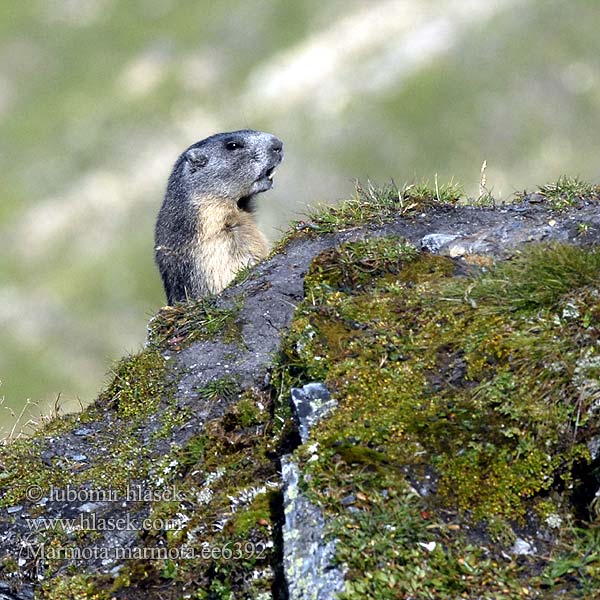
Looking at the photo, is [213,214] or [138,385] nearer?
[138,385]

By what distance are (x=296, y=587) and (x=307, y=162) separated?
122 m

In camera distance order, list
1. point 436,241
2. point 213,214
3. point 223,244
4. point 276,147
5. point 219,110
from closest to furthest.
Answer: point 436,241 → point 223,244 → point 213,214 → point 276,147 → point 219,110

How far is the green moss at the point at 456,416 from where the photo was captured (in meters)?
5.71

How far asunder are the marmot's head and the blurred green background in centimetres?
9369

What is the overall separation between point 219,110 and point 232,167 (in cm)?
12468

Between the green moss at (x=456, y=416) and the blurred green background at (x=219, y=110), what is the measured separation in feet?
331

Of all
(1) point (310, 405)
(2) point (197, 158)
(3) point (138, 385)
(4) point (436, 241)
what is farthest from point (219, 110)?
(1) point (310, 405)

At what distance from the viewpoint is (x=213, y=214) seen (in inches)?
543

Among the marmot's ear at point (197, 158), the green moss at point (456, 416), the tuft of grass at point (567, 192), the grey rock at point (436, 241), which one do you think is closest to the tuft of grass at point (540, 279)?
the green moss at point (456, 416)

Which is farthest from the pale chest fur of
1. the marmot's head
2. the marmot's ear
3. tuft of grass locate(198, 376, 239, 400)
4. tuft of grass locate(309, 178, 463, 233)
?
tuft of grass locate(198, 376, 239, 400)

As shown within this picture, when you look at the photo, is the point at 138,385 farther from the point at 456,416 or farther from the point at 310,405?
the point at 456,416

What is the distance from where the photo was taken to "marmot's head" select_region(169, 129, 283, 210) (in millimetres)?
14008

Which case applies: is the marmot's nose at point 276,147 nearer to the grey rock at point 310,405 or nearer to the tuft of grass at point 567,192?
the tuft of grass at point 567,192

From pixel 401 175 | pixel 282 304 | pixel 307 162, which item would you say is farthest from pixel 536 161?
pixel 282 304
